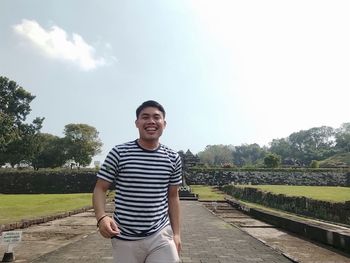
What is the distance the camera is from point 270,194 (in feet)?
76.5

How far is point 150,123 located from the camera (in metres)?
3.25

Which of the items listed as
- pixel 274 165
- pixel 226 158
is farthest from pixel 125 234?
pixel 226 158

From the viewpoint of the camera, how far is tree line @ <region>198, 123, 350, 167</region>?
95.9 metres

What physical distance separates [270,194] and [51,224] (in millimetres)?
13599

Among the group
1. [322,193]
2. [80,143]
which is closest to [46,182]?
[80,143]

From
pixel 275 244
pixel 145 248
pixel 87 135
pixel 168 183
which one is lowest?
pixel 275 244

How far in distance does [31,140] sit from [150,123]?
49.7m

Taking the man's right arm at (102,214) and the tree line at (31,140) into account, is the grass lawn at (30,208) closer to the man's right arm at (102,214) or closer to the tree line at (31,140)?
the man's right arm at (102,214)

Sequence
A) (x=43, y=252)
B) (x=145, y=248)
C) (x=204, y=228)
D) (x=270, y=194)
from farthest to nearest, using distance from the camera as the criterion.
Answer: (x=270, y=194)
(x=204, y=228)
(x=43, y=252)
(x=145, y=248)

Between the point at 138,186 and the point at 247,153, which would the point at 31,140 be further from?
the point at 247,153

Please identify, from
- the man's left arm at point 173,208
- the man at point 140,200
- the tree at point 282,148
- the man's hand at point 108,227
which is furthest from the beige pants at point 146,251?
the tree at point 282,148

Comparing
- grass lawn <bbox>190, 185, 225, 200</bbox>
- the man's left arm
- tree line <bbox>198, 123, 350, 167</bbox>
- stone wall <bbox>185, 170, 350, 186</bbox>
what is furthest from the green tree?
the man's left arm

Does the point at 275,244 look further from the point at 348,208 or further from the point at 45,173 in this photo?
the point at 45,173

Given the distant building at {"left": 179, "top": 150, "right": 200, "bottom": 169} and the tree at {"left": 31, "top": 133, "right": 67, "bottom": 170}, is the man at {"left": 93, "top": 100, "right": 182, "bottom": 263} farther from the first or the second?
Result: the tree at {"left": 31, "top": 133, "right": 67, "bottom": 170}
